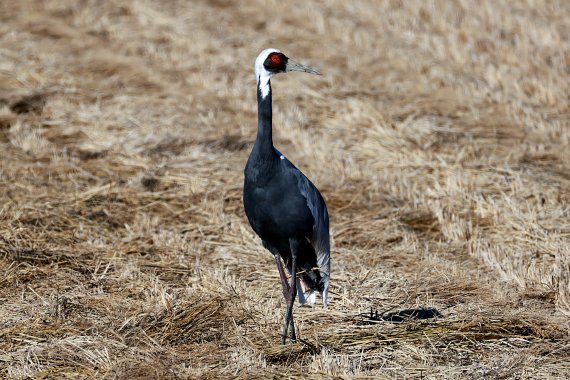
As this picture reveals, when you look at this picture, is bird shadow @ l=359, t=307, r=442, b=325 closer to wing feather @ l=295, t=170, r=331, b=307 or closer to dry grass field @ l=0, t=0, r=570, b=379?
dry grass field @ l=0, t=0, r=570, b=379

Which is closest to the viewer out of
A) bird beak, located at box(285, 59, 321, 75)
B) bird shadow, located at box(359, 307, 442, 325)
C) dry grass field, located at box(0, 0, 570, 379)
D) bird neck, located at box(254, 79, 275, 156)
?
dry grass field, located at box(0, 0, 570, 379)

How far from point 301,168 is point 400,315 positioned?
396 centimetres

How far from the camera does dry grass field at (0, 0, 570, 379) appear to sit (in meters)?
5.99

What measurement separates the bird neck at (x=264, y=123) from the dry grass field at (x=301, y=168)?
1226 mm

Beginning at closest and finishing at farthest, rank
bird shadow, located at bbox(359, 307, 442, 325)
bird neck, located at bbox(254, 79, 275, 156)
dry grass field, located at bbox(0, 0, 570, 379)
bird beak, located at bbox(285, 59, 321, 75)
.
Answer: dry grass field, located at bbox(0, 0, 570, 379) → bird neck, located at bbox(254, 79, 275, 156) → bird beak, located at bbox(285, 59, 321, 75) → bird shadow, located at bbox(359, 307, 442, 325)

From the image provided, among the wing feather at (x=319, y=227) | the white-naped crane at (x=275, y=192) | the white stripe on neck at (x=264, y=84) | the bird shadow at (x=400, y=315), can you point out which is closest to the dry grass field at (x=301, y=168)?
the bird shadow at (x=400, y=315)

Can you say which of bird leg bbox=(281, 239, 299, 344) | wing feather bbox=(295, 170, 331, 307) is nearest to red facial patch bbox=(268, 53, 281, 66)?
wing feather bbox=(295, 170, 331, 307)

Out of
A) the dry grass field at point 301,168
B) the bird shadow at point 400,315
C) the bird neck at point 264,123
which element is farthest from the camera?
the bird shadow at point 400,315

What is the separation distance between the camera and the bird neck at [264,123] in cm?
611

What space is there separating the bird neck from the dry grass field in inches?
48.3

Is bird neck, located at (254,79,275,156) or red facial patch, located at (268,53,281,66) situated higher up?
red facial patch, located at (268,53,281,66)

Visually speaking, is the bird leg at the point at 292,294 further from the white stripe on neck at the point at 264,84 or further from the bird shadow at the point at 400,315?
the white stripe on neck at the point at 264,84

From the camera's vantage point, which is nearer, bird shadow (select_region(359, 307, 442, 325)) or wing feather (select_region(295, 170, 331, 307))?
wing feather (select_region(295, 170, 331, 307))

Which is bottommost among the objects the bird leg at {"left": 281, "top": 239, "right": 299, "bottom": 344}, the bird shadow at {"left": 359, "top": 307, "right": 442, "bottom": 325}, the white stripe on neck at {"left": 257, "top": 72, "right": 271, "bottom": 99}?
the bird shadow at {"left": 359, "top": 307, "right": 442, "bottom": 325}
